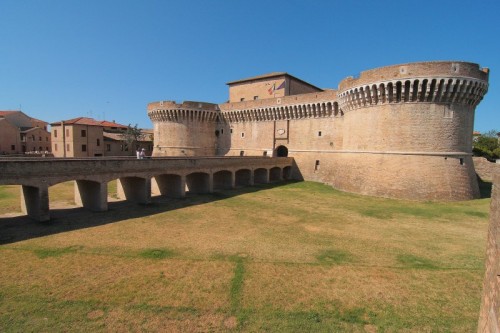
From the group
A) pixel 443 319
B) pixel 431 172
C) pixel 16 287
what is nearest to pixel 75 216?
pixel 16 287

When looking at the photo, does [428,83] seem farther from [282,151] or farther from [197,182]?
[197,182]

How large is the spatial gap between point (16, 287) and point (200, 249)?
5.86 metres

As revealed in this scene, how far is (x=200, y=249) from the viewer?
11258 mm

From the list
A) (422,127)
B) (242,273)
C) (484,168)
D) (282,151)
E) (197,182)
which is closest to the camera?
(242,273)

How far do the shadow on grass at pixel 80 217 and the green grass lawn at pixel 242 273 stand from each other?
14 cm

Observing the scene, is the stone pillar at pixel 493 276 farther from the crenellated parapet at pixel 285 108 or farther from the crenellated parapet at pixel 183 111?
the crenellated parapet at pixel 183 111

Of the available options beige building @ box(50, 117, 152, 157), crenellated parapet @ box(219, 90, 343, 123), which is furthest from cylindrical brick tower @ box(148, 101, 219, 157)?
beige building @ box(50, 117, 152, 157)

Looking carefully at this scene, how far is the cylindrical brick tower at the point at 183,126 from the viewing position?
38.4m

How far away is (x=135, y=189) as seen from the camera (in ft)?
66.6

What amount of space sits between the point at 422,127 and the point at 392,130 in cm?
216

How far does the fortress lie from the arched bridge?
21.2ft

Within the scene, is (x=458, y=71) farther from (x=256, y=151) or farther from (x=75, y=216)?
(x=75, y=216)

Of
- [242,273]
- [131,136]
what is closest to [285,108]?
[242,273]

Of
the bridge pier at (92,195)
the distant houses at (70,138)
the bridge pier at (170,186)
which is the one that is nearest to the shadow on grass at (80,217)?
the bridge pier at (92,195)
